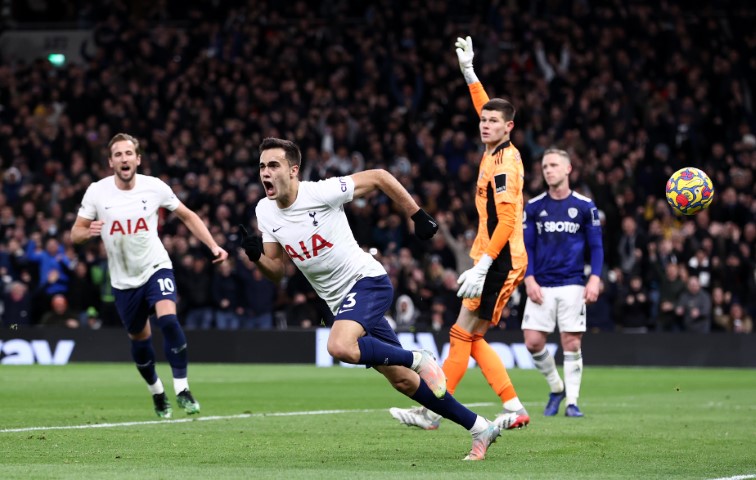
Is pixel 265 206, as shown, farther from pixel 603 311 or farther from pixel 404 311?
pixel 603 311

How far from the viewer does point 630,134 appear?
27766 millimetres

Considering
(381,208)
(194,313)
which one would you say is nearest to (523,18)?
(381,208)

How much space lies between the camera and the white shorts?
13.6 m

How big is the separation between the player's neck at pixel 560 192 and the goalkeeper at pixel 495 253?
2038mm

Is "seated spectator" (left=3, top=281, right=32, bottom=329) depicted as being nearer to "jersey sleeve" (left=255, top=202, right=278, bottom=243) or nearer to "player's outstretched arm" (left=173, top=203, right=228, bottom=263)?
"player's outstretched arm" (left=173, top=203, right=228, bottom=263)

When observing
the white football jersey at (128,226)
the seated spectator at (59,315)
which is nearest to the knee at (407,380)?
the white football jersey at (128,226)

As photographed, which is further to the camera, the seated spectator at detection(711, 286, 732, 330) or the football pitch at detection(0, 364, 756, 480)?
the seated spectator at detection(711, 286, 732, 330)

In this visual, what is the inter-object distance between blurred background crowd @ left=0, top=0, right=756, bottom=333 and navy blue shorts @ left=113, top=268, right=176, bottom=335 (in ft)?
35.4

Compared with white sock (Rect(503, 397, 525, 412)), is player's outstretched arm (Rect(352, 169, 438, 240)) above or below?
above

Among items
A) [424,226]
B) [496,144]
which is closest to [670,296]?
[496,144]

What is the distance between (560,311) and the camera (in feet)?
44.9

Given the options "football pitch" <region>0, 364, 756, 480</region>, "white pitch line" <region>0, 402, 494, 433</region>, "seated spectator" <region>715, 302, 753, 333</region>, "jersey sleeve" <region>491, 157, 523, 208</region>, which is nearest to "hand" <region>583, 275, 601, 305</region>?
"football pitch" <region>0, 364, 756, 480</region>

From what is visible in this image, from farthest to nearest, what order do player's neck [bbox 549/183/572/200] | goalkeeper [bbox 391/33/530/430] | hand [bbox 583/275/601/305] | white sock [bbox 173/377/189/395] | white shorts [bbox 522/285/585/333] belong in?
player's neck [bbox 549/183/572/200]
white shorts [bbox 522/285/585/333]
white sock [bbox 173/377/189/395]
hand [bbox 583/275/601/305]
goalkeeper [bbox 391/33/530/430]

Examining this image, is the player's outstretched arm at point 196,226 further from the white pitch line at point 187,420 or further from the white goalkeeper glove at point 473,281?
the white goalkeeper glove at point 473,281
